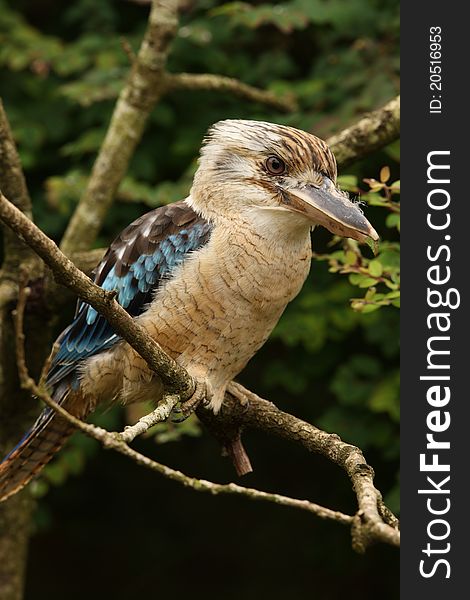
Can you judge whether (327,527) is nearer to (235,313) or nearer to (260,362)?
(260,362)

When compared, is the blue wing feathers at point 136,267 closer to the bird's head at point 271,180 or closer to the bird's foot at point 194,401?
the bird's head at point 271,180

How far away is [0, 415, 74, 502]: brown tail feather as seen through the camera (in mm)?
3408

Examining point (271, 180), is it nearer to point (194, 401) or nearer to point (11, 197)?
point (194, 401)

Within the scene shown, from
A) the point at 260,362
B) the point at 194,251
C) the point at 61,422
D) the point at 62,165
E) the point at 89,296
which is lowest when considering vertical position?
the point at 89,296

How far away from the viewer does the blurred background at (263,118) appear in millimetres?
Result: 4418

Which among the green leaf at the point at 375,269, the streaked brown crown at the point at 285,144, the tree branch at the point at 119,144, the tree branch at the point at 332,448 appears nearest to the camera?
the tree branch at the point at 332,448

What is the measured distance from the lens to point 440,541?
2785 millimetres

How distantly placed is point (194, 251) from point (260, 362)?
2678 millimetres

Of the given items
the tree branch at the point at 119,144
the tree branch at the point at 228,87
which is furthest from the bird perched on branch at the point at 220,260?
the tree branch at the point at 228,87

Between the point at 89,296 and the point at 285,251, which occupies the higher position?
the point at 285,251

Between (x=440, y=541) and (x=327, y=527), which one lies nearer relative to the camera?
(x=440, y=541)

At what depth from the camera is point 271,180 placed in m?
2.99

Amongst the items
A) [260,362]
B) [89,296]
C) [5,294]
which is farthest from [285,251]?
[260,362]

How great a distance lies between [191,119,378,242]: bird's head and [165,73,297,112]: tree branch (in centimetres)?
119
